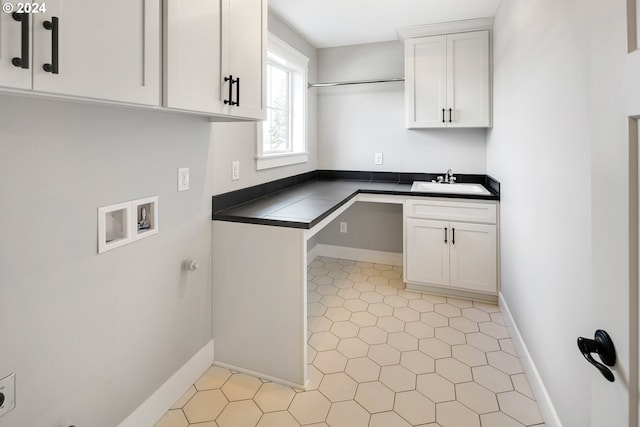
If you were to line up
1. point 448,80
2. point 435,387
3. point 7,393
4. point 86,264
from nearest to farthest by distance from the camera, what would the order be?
point 7,393 → point 86,264 → point 435,387 → point 448,80

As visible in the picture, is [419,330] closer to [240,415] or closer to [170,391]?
[240,415]

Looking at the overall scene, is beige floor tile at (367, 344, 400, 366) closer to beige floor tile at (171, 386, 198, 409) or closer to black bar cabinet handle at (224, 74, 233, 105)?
beige floor tile at (171, 386, 198, 409)

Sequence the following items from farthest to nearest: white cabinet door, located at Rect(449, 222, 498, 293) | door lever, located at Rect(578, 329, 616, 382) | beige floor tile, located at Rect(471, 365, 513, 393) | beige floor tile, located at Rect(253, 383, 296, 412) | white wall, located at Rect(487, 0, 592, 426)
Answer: white cabinet door, located at Rect(449, 222, 498, 293)
beige floor tile, located at Rect(471, 365, 513, 393)
beige floor tile, located at Rect(253, 383, 296, 412)
white wall, located at Rect(487, 0, 592, 426)
door lever, located at Rect(578, 329, 616, 382)

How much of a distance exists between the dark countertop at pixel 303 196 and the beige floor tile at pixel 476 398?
3.75 feet

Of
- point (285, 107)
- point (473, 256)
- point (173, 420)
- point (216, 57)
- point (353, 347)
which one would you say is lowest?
point (173, 420)

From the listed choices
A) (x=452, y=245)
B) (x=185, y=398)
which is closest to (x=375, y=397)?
(x=185, y=398)

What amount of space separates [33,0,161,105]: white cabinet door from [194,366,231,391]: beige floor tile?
4.80ft

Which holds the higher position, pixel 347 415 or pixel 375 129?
pixel 375 129

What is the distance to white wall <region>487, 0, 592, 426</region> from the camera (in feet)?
4.04

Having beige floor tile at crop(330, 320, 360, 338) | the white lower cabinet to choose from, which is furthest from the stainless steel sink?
beige floor tile at crop(330, 320, 360, 338)

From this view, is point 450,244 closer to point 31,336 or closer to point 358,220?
point 358,220

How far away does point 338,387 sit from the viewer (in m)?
1.90

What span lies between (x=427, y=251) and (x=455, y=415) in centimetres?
153

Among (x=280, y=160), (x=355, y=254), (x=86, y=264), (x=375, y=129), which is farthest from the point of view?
(x=355, y=254)
